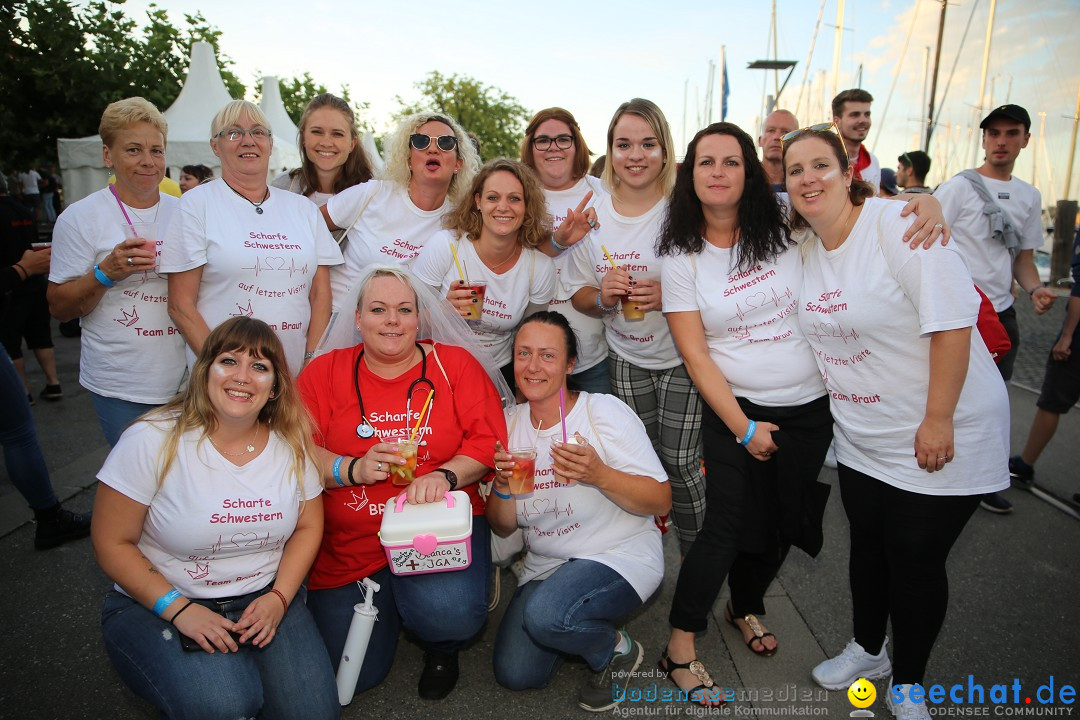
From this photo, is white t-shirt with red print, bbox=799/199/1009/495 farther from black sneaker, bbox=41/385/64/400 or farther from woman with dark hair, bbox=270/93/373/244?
black sneaker, bbox=41/385/64/400

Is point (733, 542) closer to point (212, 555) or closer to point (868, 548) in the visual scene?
point (868, 548)

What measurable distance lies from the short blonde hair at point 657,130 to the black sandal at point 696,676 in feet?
7.67

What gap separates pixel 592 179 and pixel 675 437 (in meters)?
1.87

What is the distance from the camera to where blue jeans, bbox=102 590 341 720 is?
2143 millimetres

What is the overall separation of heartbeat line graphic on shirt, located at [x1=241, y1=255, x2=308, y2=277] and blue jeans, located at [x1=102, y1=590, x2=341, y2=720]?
5.16 ft

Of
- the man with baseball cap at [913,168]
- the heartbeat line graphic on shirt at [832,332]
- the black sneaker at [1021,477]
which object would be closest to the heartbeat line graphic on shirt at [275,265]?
the heartbeat line graphic on shirt at [832,332]

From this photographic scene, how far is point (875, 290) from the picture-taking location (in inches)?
93.0

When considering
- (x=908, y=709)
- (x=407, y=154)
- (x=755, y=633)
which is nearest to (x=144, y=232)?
(x=407, y=154)

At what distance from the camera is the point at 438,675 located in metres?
2.81

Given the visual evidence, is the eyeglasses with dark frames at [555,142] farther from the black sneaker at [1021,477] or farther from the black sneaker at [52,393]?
the black sneaker at [52,393]

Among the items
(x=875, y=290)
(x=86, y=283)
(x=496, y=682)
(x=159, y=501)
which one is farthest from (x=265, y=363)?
(x=875, y=290)

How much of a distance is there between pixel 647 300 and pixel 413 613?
6.08ft

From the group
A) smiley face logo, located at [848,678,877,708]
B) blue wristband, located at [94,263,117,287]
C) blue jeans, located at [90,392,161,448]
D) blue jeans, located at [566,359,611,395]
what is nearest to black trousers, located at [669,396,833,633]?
smiley face logo, located at [848,678,877,708]

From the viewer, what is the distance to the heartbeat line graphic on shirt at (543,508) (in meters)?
2.87
